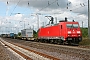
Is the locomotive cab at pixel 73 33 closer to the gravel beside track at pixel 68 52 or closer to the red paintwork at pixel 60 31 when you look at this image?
the red paintwork at pixel 60 31

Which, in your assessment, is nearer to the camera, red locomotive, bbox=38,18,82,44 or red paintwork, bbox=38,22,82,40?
red locomotive, bbox=38,18,82,44

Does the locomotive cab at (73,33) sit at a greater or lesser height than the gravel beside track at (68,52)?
greater

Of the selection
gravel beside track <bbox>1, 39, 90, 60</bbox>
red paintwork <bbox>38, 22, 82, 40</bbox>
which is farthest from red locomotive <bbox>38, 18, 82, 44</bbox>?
gravel beside track <bbox>1, 39, 90, 60</bbox>

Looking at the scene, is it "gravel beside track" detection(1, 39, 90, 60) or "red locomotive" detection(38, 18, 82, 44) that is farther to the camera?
"red locomotive" detection(38, 18, 82, 44)

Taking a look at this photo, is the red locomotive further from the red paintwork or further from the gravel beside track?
the gravel beside track

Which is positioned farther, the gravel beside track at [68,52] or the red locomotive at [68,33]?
the red locomotive at [68,33]

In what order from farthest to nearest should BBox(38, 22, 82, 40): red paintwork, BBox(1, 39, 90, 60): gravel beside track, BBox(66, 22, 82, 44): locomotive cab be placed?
BBox(38, 22, 82, 40): red paintwork, BBox(66, 22, 82, 44): locomotive cab, BBox(1, 39, 90, 60): gravel beside track

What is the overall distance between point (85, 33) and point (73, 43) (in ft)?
125

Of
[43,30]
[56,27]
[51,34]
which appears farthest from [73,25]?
[43,30]

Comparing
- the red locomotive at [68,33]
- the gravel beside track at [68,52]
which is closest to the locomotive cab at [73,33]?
the red locomotive at [68,33]

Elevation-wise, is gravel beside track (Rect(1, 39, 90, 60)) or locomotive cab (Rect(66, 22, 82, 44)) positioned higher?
locomotive cab (Rect(66, 22, 82, 44))

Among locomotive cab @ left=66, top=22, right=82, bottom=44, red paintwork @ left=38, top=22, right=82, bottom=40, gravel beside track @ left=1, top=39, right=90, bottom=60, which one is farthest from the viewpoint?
red paintwork @ left=38, top=22, right=82, bottom=40

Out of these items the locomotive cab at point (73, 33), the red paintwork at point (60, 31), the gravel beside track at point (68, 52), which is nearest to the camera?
the gravel beside track at point (68, 52)

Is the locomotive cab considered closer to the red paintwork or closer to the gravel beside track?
the red paintwork
